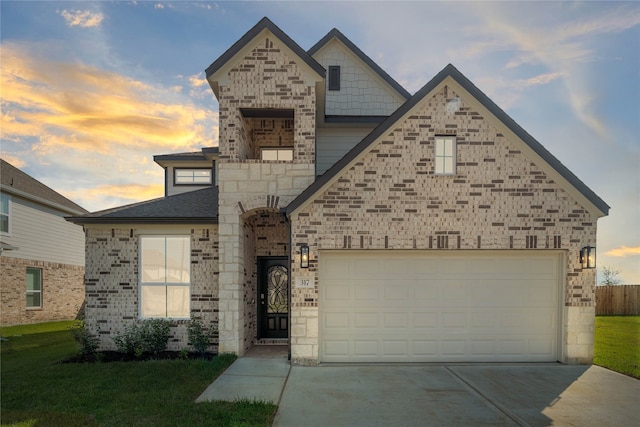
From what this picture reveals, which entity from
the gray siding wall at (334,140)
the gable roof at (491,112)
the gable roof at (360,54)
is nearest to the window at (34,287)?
the gray siding wall at (334,140)

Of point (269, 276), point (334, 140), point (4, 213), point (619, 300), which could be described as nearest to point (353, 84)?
point (334, 140)

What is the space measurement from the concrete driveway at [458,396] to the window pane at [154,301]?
4.09 meters

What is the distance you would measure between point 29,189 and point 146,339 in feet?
44.4

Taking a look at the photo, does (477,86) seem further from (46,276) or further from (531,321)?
(46,276)

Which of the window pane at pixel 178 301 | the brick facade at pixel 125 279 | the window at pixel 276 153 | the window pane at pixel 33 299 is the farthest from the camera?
the window pane at pixel 33 299

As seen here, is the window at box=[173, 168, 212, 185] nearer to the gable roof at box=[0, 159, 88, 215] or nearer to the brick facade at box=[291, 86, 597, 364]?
the gable roof at box=[0, 159, 88, 215]

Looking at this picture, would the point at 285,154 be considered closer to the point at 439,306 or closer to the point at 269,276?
the point at 269,276

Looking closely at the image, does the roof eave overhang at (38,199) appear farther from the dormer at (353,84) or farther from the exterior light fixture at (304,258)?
the exterior light fixture at (304,258)

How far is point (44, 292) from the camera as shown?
17594mm

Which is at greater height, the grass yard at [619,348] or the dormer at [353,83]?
the dormer at [353,83]

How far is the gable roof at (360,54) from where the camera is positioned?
41.6 feet

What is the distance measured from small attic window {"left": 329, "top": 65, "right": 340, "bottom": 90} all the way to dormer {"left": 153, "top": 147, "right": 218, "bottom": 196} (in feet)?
19.9

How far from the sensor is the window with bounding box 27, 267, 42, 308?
17.0 m

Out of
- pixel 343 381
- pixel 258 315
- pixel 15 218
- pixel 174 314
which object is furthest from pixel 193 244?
pixel 15 218
